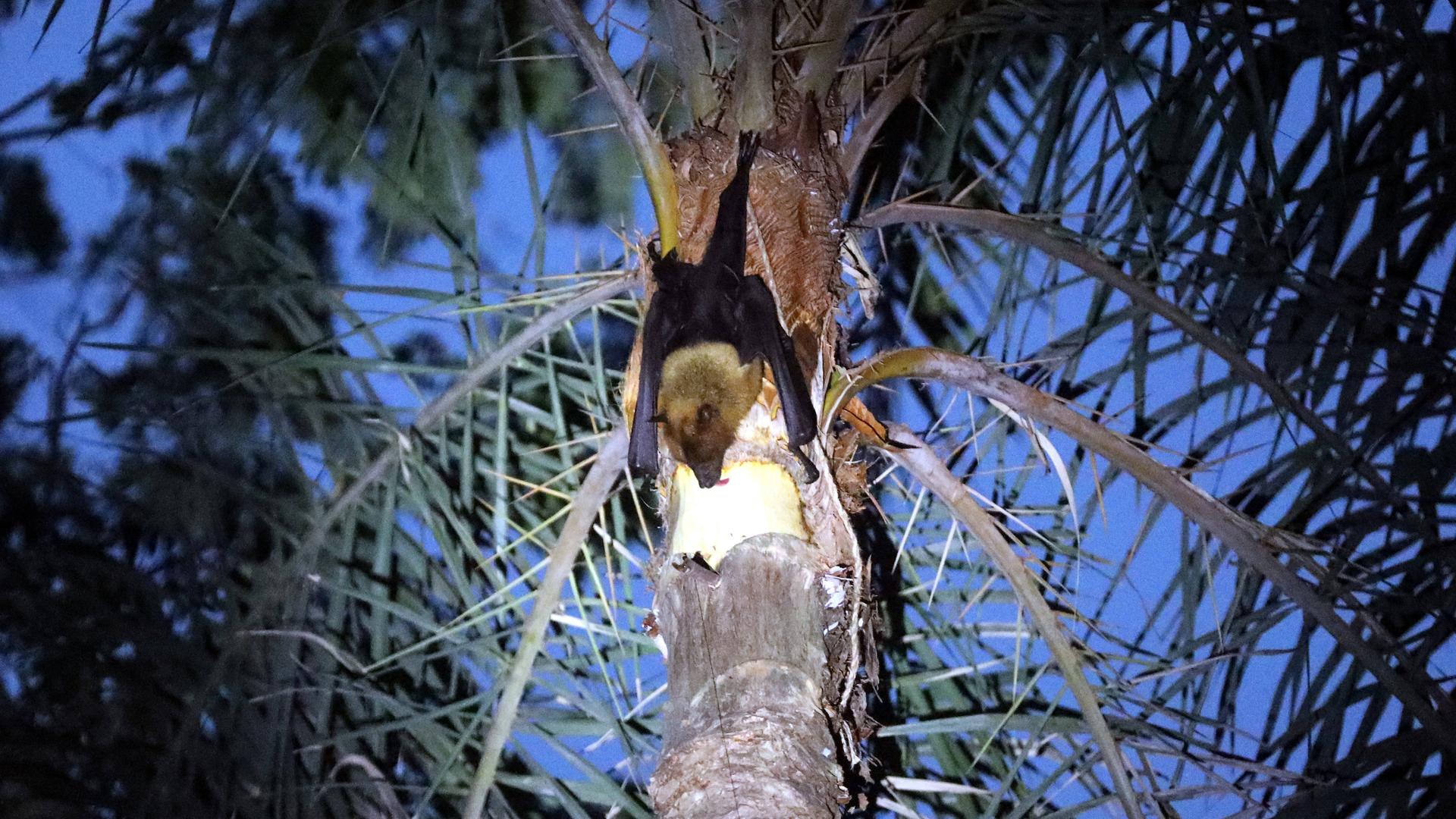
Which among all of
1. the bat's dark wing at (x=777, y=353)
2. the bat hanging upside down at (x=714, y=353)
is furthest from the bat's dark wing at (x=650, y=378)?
the bat's dark wing at (x=777, y=353)

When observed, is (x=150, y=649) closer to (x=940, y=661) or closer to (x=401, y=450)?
(x=401, y=450)

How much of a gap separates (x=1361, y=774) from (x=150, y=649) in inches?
64.0

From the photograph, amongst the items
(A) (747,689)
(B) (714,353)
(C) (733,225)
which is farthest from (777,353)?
(A) (747,689)

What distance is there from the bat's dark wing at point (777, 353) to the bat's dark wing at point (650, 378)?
0.11 meters

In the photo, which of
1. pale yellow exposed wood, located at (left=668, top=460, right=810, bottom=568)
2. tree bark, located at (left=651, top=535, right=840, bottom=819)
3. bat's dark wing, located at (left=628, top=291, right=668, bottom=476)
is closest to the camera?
tree bark, located at (left=651, top=535, right=840, bottom=819)

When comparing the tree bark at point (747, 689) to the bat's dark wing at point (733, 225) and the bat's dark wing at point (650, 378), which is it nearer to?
the bat's dark wing at point (650, 378)

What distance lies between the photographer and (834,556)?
1429 mm

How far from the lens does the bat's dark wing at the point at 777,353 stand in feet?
4.76

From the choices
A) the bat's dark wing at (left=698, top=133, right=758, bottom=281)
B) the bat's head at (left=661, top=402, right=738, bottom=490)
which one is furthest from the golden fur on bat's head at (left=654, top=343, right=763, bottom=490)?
the bat's dark wing at (left=698, top=133, right=758, bottom=281)

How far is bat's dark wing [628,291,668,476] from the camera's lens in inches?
60.2

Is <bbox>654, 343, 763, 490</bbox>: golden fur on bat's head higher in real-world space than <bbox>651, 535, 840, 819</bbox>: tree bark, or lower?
higher

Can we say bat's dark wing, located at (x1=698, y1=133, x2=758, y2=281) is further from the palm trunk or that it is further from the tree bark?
Answer: the tree bark

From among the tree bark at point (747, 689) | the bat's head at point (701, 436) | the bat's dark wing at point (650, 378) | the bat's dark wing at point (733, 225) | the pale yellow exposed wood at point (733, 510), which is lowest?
the tree bark at point (747, 689)

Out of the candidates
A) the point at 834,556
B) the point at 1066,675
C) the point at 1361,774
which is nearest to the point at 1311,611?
the point at 1361,774
